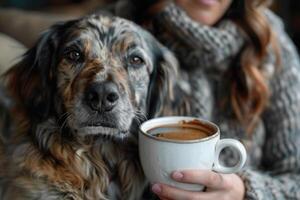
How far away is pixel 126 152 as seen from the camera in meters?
1.17

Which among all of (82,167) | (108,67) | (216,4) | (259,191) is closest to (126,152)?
(82,167)

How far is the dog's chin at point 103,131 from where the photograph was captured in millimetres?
1049

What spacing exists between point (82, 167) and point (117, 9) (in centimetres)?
57

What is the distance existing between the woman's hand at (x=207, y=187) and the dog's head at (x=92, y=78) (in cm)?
16

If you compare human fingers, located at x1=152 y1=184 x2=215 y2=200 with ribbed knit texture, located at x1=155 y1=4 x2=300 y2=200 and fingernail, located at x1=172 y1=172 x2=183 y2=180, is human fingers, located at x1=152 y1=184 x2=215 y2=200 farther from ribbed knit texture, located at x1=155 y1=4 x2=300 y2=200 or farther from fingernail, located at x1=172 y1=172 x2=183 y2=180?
ribbed knit texture, located at x1=155 y1=4 x2=300 y2=200

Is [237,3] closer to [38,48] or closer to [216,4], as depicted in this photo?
Answer: [216,4]

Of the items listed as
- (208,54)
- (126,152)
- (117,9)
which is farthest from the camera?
(117,9)

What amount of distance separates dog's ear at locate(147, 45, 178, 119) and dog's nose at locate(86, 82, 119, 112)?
22cm

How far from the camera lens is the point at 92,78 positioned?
1.04 m

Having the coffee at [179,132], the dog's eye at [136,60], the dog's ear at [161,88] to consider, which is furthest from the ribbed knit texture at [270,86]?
the coffee at [179,132]

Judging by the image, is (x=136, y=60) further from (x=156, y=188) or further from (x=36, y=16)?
(x=36, y=16)

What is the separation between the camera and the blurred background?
62.0 inches

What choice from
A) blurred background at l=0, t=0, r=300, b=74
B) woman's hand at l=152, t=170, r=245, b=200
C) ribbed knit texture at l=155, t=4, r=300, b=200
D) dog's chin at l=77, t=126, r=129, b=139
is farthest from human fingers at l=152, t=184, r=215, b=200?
blurred background at l=0, t=0, r=300, b=74

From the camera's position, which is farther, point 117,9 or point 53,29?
point 117,9
